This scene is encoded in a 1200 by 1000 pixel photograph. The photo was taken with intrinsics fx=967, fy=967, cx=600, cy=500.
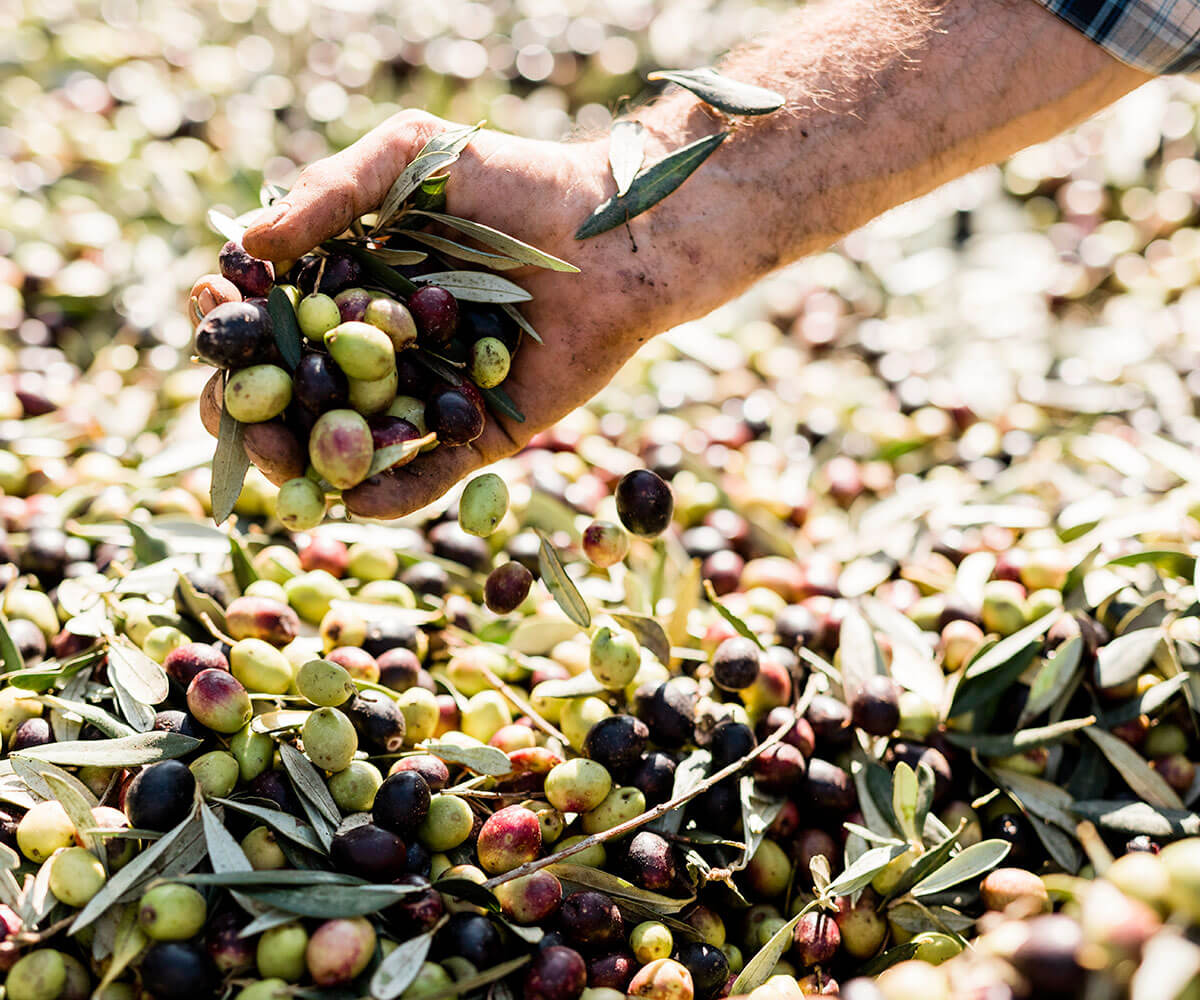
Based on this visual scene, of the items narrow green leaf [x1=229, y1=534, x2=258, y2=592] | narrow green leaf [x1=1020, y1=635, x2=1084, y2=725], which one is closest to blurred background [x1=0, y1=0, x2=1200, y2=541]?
narrow green leaf [x1=229, y1=534, x2=258, y2=592]

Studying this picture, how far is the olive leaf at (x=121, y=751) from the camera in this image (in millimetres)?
2221

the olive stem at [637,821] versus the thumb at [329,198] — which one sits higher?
the thumb at [329,198]

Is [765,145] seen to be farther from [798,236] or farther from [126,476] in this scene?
[126,476]

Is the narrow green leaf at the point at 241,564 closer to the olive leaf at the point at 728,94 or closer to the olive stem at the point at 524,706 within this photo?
the olive stem at the point at 524,706

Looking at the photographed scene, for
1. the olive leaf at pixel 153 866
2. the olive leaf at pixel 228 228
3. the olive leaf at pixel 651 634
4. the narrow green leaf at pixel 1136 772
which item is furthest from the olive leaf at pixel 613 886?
the olive leaf at pixel 228 228

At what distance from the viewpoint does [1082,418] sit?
4625 millimetres

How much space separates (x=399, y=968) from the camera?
6.45 ft

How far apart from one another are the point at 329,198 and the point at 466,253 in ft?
1.22

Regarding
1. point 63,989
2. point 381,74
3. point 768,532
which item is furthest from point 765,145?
point 381,74

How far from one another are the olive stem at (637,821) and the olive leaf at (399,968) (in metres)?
0.19

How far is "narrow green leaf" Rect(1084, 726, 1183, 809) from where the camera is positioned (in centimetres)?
269

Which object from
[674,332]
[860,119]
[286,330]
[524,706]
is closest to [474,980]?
[524,706]

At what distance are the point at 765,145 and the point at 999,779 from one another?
2.02 m

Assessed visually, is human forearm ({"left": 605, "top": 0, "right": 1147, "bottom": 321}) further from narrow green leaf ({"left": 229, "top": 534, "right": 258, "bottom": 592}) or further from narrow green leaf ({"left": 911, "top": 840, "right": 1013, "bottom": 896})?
narrow green leaf ({"left": 911, "top": 840, "right": 1013, "bottom": 896})
